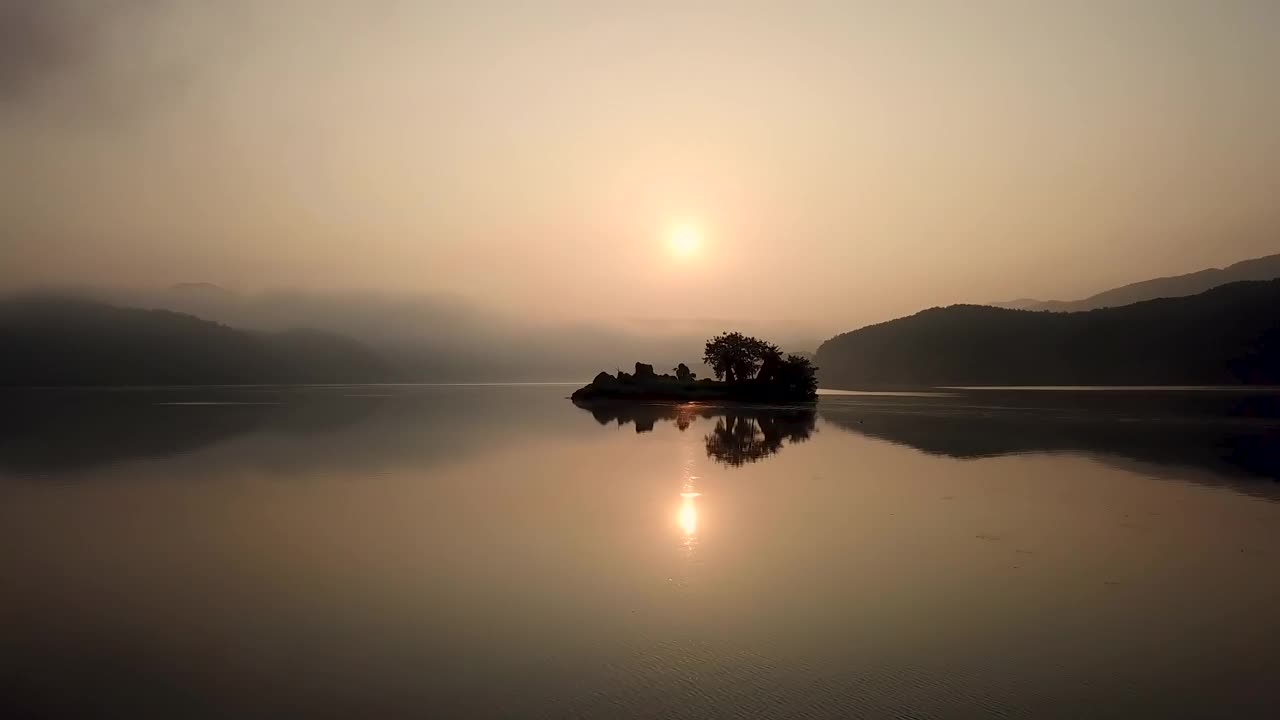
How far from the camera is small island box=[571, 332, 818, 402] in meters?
112

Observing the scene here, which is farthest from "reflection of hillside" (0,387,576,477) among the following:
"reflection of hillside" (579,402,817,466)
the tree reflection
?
the tree reflection

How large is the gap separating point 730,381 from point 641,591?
107 meters

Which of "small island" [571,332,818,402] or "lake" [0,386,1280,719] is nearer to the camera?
"lake" [0,386,1280,719]

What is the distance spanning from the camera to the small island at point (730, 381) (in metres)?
112

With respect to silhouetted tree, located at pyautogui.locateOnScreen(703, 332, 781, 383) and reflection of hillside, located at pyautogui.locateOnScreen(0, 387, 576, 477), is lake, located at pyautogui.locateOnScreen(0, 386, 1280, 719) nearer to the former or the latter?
reflection of hillside, located at pyautogui.locateOnScreen(0, 387, 576, 477)

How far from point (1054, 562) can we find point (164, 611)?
841 inches

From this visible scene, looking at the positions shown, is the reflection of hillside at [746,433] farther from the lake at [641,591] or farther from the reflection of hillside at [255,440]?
the reflection of hillside at [255,440]

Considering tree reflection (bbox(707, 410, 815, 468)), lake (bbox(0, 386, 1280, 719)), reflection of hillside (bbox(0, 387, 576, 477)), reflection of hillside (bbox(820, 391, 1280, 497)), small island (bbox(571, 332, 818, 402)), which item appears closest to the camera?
lake (bbox(0, 386, 1280, 719))

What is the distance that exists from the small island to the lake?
253ft

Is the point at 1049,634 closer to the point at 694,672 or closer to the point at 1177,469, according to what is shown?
the point at 694,672

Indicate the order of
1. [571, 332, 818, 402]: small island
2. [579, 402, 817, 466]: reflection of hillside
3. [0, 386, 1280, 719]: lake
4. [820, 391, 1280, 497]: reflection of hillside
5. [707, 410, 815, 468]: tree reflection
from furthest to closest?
[571, 332, 818, 402]: small island → [579, 402, 817, 466]: reflection of hillside → [707, 410, 815, 468]: tree reflection → [820, 391, 1280, 497]: reflection of hillside → [0, 386, 1280, 719]: lake

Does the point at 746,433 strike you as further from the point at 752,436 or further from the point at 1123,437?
the point at 1123,437

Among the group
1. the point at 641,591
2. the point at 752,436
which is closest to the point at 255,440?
the point at 752,436

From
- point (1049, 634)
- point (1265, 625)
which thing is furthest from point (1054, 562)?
point (1049, 634)
